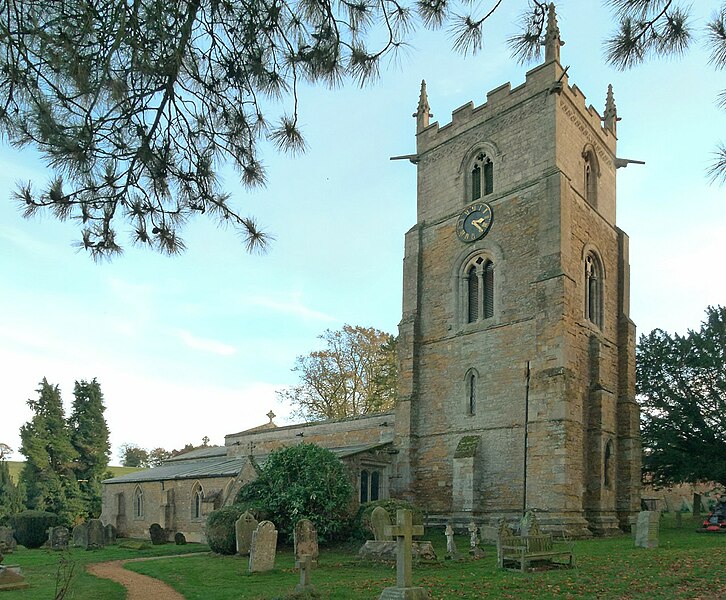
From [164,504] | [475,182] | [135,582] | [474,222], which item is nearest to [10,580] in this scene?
[135,582]

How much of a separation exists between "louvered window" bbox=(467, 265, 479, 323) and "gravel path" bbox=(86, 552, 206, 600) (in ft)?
47.4

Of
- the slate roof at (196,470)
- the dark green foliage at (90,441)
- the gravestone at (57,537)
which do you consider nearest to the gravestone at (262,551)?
the slate roof at (196,470)

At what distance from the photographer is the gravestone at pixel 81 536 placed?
26398 mm

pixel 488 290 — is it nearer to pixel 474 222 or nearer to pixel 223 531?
pixel 474 222

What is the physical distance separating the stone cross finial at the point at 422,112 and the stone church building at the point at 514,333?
4.6 inches

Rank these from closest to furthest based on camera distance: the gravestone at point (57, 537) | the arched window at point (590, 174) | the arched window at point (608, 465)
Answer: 1. the arched window at point (608, 465)
2. the gravestone at point (57, 537)
3. the arched window at point (590, 174)

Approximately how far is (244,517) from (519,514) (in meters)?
8.87

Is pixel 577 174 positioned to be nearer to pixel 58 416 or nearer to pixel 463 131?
pixel 463 131

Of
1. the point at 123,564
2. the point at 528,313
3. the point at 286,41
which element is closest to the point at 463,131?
the point at 528,313

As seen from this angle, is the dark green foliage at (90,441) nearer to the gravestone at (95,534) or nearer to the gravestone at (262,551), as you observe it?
the gravestone at (95,534)

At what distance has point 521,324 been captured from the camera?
24375mm

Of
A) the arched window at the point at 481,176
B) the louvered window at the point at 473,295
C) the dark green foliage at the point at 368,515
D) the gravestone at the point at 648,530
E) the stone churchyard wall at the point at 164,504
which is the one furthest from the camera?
the stone churchyard wall at the point at 164,504

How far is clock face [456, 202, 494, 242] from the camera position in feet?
86.8

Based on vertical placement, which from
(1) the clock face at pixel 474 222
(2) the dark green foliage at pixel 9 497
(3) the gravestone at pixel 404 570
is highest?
(1) the clock face at pixel 474 222
